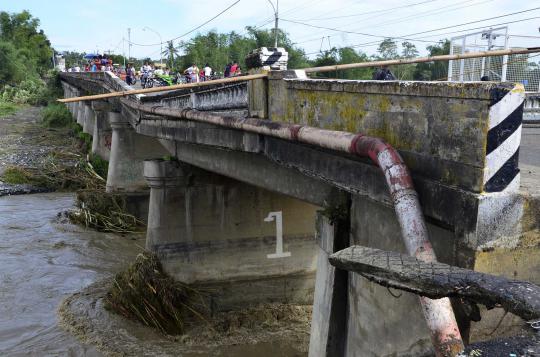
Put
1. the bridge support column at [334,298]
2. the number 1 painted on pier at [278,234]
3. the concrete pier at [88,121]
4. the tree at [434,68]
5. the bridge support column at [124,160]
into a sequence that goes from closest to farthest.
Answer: the bridge support column at [334,298], the number 1 painted on pier at [278,234], the bridge support column at [124,160], the concrete pier at [88,121], the tree at [434,68]

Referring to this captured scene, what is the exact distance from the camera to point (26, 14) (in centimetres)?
11075

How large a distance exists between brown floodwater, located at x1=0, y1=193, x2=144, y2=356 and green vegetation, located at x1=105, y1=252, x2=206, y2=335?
4.15 ft

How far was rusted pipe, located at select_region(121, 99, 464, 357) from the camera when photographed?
315 centimetres

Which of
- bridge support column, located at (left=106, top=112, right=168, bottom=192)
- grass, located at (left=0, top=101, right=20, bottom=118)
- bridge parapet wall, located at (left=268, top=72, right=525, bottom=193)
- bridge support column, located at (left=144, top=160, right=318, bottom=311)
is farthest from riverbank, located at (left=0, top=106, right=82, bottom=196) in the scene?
bridge parapet wall, located at (left=268, top=72, right=525, bottom=193)

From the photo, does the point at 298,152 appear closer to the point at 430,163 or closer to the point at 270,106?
the point at 270,106

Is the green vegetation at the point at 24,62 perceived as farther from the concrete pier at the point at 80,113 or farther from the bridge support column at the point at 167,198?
the bridge support column at the point at 167,198

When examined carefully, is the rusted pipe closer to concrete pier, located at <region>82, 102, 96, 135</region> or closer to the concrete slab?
the concrete slab

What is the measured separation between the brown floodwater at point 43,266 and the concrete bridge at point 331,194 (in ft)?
9.03

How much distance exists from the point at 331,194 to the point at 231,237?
643cm

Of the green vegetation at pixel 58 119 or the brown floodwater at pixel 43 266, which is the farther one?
the green vegetation at pixel 58 119

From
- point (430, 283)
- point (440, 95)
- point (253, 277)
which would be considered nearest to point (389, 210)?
point (440, 95)

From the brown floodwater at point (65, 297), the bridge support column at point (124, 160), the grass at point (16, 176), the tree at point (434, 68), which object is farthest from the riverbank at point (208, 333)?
the tree at point (434, 68)

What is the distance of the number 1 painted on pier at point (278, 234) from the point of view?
12398 millimetres

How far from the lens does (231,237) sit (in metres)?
12.6
